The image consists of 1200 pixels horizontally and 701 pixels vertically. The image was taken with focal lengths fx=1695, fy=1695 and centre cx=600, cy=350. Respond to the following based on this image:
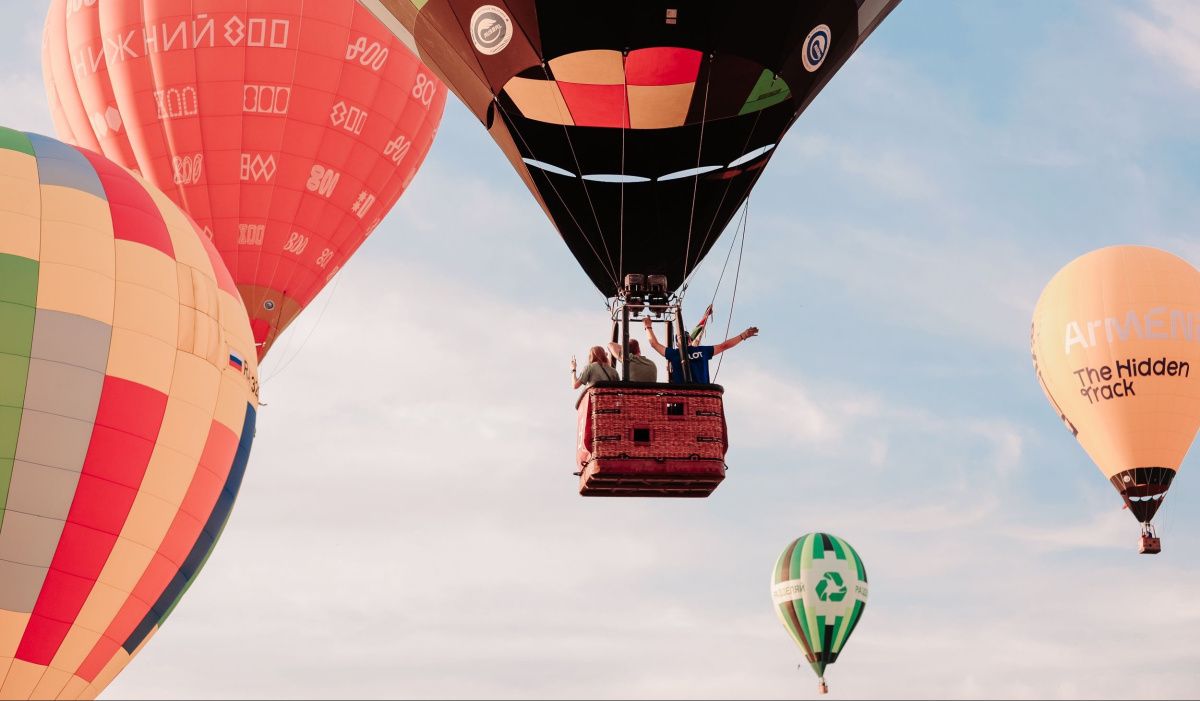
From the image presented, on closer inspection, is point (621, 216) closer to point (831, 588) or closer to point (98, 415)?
point (98, 415)

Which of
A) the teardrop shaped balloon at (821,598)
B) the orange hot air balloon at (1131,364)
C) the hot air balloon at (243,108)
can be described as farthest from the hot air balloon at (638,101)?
the teardrop shaped balloon at (821,598)

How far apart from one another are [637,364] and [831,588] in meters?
16.7

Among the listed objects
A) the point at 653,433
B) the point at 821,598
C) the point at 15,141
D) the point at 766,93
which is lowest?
the point at 653,433

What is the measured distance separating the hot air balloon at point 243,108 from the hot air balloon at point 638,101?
490cm

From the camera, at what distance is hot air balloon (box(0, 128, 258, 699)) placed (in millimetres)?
12367

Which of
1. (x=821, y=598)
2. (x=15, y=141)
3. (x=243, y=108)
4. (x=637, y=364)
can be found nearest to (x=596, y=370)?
(x=637, y=364)

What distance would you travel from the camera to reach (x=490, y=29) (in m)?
11.4

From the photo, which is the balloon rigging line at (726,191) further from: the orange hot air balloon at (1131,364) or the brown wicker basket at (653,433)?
the orange hot air balloon at (1131,364)

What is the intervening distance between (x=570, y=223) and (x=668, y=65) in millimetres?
1334

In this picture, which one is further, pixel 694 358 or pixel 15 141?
pixel 15 141

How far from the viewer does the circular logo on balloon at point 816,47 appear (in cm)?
1164

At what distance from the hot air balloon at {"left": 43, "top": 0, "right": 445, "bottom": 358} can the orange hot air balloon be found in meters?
10.4

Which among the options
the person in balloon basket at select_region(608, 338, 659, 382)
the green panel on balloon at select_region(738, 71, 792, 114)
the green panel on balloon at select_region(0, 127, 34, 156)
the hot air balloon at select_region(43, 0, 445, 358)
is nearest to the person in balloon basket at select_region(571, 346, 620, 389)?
the person in balloon basket at select_region(608, 338, 659, 382)

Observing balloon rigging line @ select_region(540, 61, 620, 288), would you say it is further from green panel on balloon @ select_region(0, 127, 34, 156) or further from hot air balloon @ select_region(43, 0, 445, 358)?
hot air balloon @ select_region(43, 0, 445, 358)
